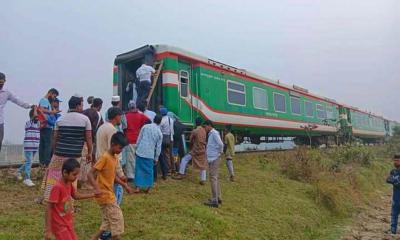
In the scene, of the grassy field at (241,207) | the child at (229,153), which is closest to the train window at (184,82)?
the child at (229,153)

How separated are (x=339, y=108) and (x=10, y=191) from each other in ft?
72.5

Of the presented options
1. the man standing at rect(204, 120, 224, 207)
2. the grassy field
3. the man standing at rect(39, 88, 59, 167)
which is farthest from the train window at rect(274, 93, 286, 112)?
the man standing at rect(39, 88, 59, 167)

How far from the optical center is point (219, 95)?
11.8m

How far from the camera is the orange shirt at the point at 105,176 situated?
13.6ft

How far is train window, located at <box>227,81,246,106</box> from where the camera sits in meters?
12.5

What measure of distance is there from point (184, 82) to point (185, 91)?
0.26 m

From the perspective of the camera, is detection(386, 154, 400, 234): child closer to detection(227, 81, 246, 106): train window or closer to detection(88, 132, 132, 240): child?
detection(88, 132, 132, 240): child

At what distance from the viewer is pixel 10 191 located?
21.2 feet

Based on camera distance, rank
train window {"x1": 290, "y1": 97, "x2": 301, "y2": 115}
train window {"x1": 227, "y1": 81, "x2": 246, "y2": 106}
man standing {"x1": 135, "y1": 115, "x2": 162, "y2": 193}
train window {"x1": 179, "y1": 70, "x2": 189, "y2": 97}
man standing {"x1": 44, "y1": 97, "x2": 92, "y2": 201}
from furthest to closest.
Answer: train window {"x1": 290, "y1": 97, "x2": 301, "y2": 115}, train window {"x1": 227, "y1": 81, "x2": 246, "y2": 106}, train window {"x1": 179, "y1": 70, "x2": 189, "y2": 97}, man standing {"x1": 135, "y1": 115, "x2": 162, "y2": 193}, man standing {"x1": 44, "y1": 97, "x2": 92, "y2": 201}

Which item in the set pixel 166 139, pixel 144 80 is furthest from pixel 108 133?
pixel 144 80

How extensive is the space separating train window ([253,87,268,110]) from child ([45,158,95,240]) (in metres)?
11.0

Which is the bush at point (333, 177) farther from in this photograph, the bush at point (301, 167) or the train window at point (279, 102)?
the train window at point (279, 102)

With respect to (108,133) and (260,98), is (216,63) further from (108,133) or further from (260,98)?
(108,133)

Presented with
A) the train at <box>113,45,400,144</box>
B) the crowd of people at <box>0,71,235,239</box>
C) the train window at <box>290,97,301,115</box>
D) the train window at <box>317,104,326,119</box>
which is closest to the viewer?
the crowd of people at <box>0,71,235,239</box>
